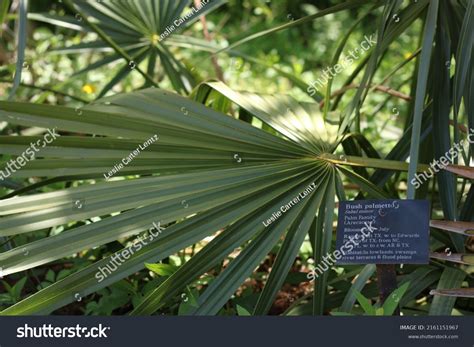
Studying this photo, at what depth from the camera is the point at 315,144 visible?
1.79 metres

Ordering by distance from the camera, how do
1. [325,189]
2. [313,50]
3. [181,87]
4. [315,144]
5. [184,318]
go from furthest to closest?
[313,50]
[181,87]
[315,144]
[325,189]
[184,318]

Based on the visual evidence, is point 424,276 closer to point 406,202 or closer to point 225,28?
point 406,202

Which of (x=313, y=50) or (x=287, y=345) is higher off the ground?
(x=313, y=50)

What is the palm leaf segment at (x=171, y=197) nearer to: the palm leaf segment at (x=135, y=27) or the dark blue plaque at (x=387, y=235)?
the dark blue plaque at (x=387, y=235)

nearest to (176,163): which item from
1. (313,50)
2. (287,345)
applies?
(287,345)

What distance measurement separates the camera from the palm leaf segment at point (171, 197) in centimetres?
148

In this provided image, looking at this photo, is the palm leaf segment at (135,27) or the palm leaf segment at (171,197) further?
the palm leaf segment at (135,27)

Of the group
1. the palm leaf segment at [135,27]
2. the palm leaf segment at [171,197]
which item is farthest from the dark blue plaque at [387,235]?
the palm leaf segment at [135,27]

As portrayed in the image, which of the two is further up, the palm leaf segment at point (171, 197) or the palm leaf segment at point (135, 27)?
the palm leaf segment at point (135, 27)

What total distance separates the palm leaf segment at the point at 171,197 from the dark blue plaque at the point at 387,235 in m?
0.10

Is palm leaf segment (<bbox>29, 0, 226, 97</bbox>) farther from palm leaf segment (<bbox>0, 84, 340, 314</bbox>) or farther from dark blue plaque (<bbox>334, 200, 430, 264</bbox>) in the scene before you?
dark blue plaque (<bbox>334, 200, 430, 264</bbox>)

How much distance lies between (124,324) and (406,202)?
0.59 metres

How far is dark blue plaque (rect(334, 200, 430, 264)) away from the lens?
1.55 m

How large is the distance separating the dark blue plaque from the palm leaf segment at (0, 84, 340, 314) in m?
0.10
